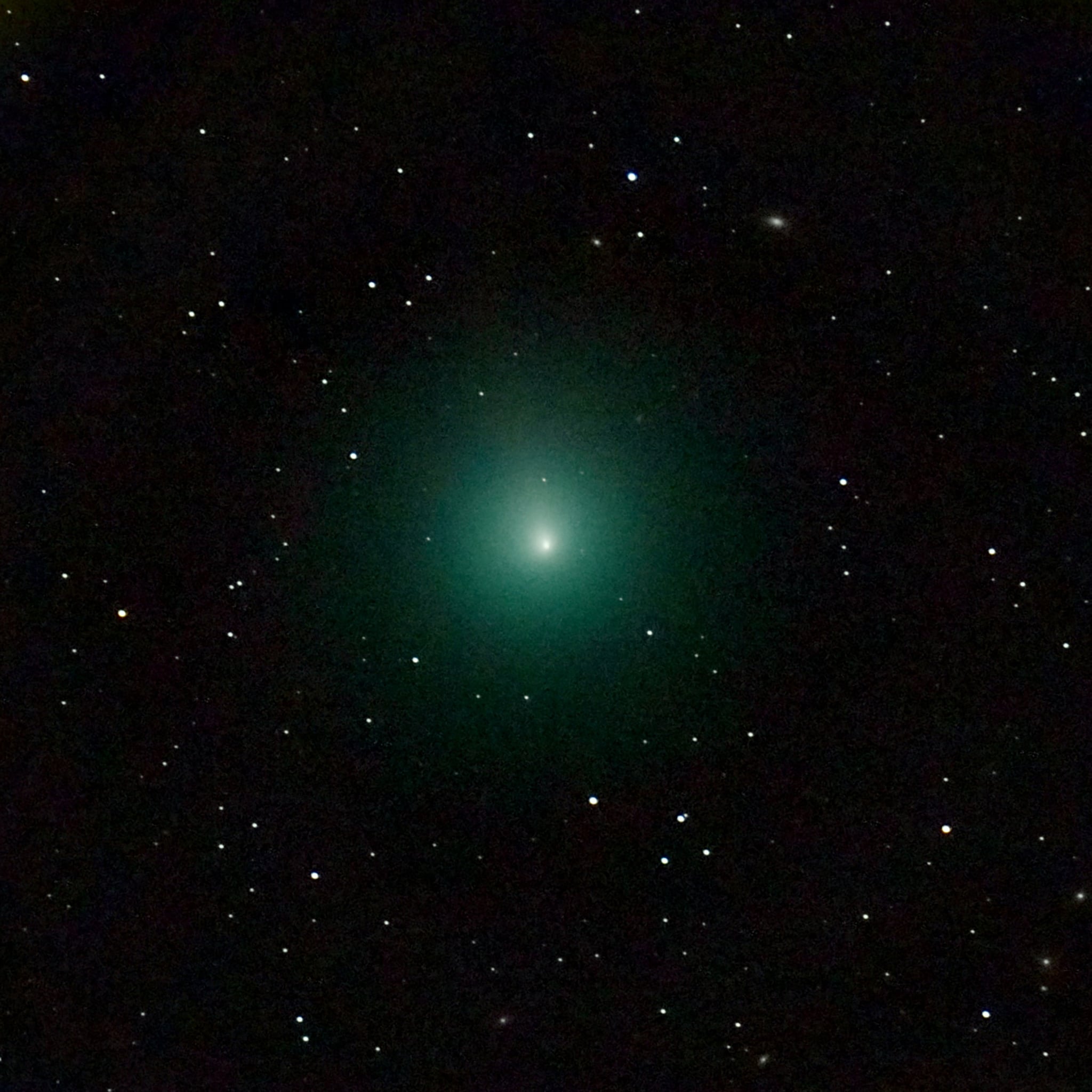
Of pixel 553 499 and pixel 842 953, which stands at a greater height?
pixel 553 499

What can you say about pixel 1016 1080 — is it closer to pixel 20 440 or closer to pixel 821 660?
pixel 821 660

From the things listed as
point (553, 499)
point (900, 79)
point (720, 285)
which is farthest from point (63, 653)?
point (900, 79)

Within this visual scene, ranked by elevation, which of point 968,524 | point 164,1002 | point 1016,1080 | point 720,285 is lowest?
point 1016,1080

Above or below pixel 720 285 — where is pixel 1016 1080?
below

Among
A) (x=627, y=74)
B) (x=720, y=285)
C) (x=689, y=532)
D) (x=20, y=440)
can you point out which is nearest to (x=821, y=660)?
(x=689, y=532)

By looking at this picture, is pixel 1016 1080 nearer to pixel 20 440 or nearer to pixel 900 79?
pixel 900 79
